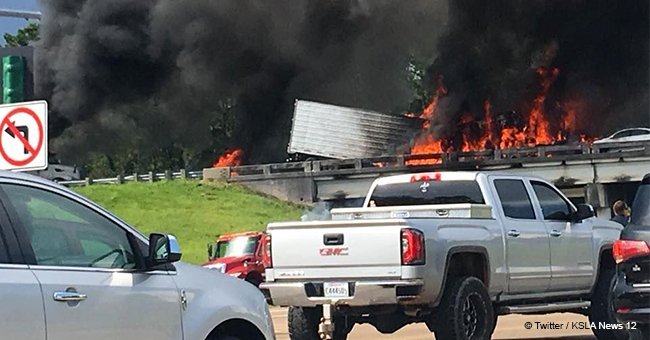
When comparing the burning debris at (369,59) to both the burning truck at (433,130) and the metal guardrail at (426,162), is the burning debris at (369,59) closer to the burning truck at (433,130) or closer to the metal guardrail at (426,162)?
the burning truck at (433,130)

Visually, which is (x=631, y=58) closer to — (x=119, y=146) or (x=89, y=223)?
(x=119, y=146)

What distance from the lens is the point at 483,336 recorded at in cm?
1069

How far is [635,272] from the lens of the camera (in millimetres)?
8242

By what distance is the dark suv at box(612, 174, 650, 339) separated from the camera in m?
8.18

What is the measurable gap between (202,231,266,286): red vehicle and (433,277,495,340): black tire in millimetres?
10177

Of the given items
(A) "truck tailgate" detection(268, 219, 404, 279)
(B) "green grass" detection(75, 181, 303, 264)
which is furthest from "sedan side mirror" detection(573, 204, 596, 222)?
(B) "green grass" detection(75, 181, 303, 264)

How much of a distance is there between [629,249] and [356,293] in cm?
290

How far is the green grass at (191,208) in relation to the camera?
44.7 m

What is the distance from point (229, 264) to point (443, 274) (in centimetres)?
1131

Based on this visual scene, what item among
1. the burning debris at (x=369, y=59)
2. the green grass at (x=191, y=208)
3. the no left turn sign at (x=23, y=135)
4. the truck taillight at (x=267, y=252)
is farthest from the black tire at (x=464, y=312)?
the burning debris at (x=369, y=59)

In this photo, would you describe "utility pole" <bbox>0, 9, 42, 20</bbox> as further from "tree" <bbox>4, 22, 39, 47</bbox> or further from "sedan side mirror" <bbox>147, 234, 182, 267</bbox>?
"tree" <bbox>4, 22, 39, 47</bbox>

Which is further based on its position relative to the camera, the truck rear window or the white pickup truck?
the truck rear window

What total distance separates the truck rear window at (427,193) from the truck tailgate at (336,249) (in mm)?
1691

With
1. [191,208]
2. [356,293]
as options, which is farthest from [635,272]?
[191,208]
